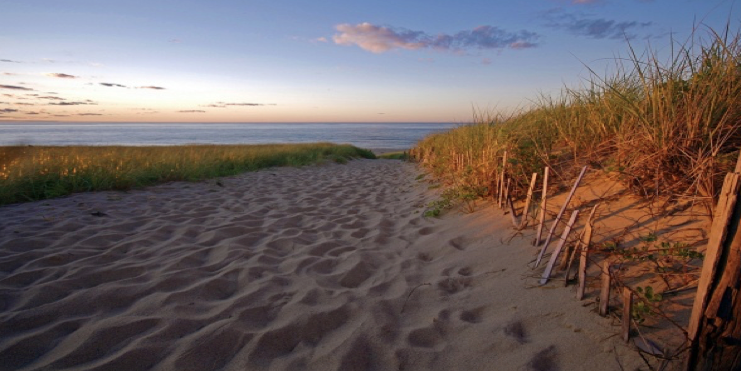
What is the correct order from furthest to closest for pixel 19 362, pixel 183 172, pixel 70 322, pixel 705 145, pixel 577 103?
pixel 183 172 → pixel 577 103 → pixel 705 145 → pixel 70 322 → pixel 19 362

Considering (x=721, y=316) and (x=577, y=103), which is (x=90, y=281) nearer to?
(x=721, y=316)

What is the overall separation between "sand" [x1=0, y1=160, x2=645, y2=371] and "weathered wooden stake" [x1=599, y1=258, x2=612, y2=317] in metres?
0.06

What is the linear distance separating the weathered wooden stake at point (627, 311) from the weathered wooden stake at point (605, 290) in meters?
0.15

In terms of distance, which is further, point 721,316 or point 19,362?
point 19,362

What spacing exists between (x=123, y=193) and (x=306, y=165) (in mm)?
6018

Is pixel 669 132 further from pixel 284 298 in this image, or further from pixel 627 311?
pixel 284 298

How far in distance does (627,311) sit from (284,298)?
1845 millimetres

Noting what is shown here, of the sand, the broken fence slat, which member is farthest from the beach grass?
the broken fence slat

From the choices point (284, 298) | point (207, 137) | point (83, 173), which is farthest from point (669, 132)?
point (207, 137)

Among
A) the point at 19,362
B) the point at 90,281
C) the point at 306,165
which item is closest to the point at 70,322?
the point at 19,362

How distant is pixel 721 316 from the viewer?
1.32 meters

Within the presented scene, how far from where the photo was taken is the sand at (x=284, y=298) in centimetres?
178

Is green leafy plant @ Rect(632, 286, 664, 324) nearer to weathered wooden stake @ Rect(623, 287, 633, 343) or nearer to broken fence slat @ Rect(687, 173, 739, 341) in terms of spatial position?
weathered wooden stake @ Rect(623, 287, 633, 343)

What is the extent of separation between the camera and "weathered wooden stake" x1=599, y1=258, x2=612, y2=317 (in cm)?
174
